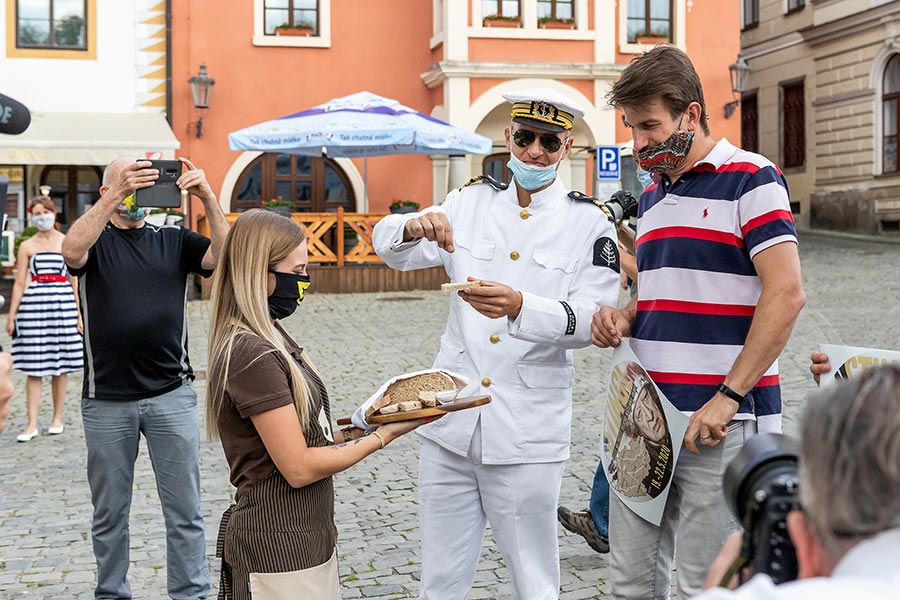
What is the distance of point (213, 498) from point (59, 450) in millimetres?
2054

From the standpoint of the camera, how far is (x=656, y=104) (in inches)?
124

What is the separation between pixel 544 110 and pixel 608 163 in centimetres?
1080

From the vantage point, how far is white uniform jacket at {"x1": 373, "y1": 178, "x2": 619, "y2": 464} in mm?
3588

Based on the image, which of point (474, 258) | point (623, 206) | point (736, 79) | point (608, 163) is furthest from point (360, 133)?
point (474, 258)

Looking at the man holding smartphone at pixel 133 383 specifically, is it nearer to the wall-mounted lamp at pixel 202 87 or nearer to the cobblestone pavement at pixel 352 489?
the cobblestone pavement at pixel 352 489

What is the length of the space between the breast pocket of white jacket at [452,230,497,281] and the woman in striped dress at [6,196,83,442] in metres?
5.89

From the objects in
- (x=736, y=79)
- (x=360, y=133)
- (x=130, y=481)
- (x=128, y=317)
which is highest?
(x=736, y=79)

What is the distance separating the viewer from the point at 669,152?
3150 millimetres

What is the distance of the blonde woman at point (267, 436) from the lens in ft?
10.2

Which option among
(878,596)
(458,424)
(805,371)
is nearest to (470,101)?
(805,371)

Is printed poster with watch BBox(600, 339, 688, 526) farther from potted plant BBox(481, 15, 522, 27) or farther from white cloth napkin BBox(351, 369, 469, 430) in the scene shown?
potted plant BBox(481, 15, 522, 27)

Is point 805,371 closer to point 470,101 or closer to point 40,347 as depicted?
point 40,347

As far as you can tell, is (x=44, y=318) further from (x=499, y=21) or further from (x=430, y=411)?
(x=499, y=21)

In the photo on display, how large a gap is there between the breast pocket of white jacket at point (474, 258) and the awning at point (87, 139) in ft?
55.7
